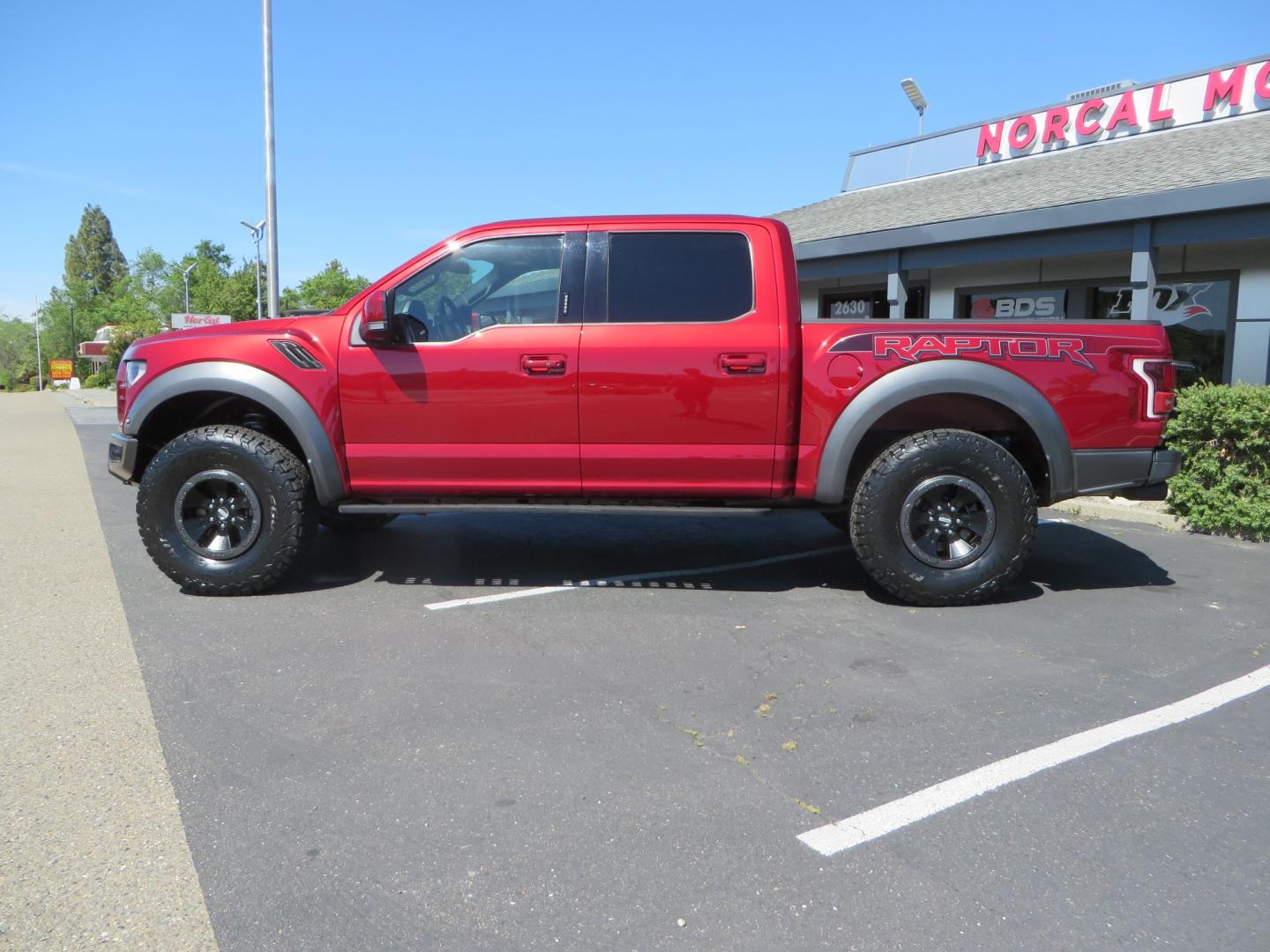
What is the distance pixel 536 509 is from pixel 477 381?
815mm

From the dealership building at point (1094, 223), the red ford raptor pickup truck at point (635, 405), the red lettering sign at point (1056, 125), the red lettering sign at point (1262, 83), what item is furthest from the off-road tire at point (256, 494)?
the red lettering sign at point (1056, 125)

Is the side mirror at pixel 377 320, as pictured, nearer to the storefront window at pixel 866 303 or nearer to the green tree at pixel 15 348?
the storefront window at pixel 866 303

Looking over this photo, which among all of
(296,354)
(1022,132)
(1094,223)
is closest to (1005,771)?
(296,354)

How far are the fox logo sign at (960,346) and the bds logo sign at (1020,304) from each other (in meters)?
8.62

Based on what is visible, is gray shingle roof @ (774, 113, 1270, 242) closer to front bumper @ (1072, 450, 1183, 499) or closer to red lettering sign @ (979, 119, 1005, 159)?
red lettering sign @ (979, 119, 1005, 159)

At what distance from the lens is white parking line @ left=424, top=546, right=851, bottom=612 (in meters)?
5.13

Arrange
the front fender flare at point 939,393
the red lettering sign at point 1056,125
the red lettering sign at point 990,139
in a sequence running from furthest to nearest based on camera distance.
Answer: the red lettering sign at point 990,139
the red lettering sign at point 1056,125
the front fender flare at point 939,393

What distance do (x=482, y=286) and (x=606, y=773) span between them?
9.87 feet

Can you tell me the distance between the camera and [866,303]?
16.3 metres

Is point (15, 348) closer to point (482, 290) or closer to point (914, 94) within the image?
point (914, 94)

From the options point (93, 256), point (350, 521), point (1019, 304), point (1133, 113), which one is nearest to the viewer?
point (350, 521)

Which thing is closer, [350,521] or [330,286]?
[350,521]

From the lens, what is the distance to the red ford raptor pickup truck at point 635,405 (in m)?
4.95

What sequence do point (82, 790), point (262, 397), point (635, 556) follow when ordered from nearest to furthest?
1. point (82, 790)
2. point (262, 397)
3. point (635, 556)
